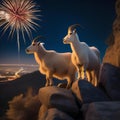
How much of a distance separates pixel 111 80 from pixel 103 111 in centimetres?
79

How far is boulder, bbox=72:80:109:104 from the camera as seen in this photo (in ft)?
11.5

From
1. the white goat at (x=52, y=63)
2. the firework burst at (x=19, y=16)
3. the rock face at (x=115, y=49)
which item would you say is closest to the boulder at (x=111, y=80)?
the rock face at (x=115, y=49)

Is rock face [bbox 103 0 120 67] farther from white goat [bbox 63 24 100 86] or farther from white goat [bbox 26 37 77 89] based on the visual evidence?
white goat [bbox 26 37 77 89]

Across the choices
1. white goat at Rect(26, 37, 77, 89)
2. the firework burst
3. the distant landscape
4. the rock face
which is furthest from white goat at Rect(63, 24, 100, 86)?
the distant landscape

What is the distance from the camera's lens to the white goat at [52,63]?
13.3ft

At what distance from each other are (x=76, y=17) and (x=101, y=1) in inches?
22.3

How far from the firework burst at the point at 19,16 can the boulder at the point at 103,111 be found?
201 cm

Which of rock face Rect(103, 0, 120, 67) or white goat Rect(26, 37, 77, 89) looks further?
rock face Rect(103, 0, 120, 67)

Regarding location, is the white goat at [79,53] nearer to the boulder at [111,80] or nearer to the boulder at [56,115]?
the boulder at [111,80]

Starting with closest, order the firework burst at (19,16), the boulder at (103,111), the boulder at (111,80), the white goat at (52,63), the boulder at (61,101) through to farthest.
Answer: the boulder at (103,111), the boulder at (61,101), the boulder at (111,80), the white goat at (52,63), the firework burst at (19,16)

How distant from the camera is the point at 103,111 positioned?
10.00 ft

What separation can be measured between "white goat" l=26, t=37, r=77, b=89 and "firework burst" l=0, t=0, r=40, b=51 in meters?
0.61

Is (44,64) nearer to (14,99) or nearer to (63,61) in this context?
(63,61)

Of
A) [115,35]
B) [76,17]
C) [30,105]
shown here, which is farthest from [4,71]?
[115,35]
